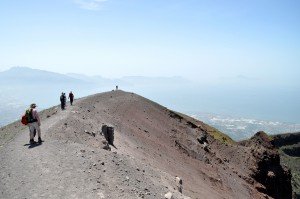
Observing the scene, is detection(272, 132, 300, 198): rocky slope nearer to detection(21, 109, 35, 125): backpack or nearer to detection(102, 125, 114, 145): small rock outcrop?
detection(102, 125, 114, 145): small rock outcrop

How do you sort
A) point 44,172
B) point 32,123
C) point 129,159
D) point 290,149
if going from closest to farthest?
point 44,172
point 129,159
point 32,123
point 290,149

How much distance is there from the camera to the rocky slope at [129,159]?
58.7ft

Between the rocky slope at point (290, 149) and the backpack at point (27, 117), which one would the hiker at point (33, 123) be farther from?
the rocky slope at point (290, 149)

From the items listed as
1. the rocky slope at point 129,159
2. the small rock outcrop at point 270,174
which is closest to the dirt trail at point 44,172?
the rocky slope at point 129,159

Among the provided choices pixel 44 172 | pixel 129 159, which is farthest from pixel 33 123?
pixel 129 159

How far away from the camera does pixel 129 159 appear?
23547 mm

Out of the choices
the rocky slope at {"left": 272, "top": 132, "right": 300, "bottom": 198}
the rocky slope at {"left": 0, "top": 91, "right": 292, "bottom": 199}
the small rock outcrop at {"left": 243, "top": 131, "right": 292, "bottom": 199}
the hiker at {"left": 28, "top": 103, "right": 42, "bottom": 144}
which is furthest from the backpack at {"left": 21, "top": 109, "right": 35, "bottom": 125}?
the rocky slope at {"left": 272, "top": 132, "right": 300, "bottom": 198}

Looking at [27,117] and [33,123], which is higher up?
[27,117]

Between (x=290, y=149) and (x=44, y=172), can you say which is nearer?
(x=44, y=172)

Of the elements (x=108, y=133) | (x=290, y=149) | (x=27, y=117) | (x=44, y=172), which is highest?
(x=27, y=117)

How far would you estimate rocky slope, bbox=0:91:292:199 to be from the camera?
705 inches

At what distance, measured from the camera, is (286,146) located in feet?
Answer: 528

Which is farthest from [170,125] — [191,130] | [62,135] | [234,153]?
[62,135]

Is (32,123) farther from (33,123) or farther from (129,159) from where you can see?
(129,159)
